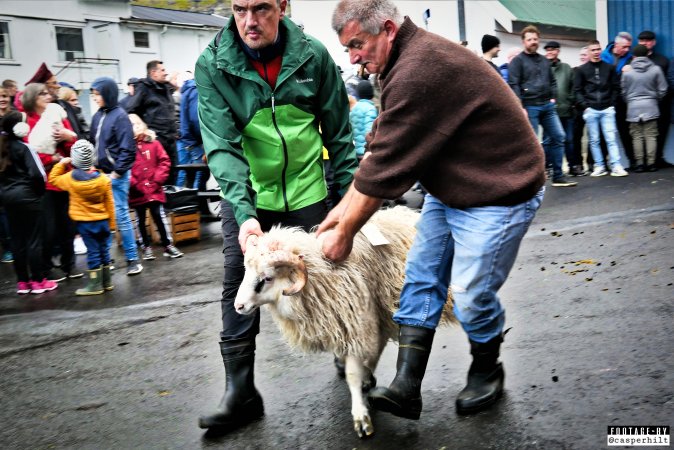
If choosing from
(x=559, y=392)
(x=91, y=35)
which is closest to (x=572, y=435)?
(x=559, y=392)

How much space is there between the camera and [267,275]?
12.1 feet

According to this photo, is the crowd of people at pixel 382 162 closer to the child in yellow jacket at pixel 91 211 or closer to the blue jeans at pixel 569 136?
the child in yellow jacket at pixel 91 211

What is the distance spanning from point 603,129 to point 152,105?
7.66 meters

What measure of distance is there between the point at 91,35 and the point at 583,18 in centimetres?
2324

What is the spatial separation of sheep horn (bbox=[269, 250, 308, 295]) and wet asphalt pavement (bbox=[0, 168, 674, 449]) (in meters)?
0.78

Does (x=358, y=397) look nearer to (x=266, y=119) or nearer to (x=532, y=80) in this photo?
(x=266, y=119)

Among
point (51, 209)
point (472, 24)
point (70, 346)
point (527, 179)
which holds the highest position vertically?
point (472, 24)

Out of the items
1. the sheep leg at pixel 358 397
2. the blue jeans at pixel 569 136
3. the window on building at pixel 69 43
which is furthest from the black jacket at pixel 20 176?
the window on building at pixel 69 43

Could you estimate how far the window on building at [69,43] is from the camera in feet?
112

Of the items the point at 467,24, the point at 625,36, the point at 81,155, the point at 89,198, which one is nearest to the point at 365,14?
the point at 89,198

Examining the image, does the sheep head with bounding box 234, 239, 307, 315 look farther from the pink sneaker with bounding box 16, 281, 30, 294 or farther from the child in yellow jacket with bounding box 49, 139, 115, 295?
the pink sneaker with bounding box 16, 281, 30, 294

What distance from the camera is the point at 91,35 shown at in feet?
116

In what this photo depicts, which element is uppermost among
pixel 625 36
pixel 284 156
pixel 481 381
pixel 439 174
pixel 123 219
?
pixel 625 36

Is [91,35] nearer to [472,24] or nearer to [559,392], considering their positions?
[472,24]
